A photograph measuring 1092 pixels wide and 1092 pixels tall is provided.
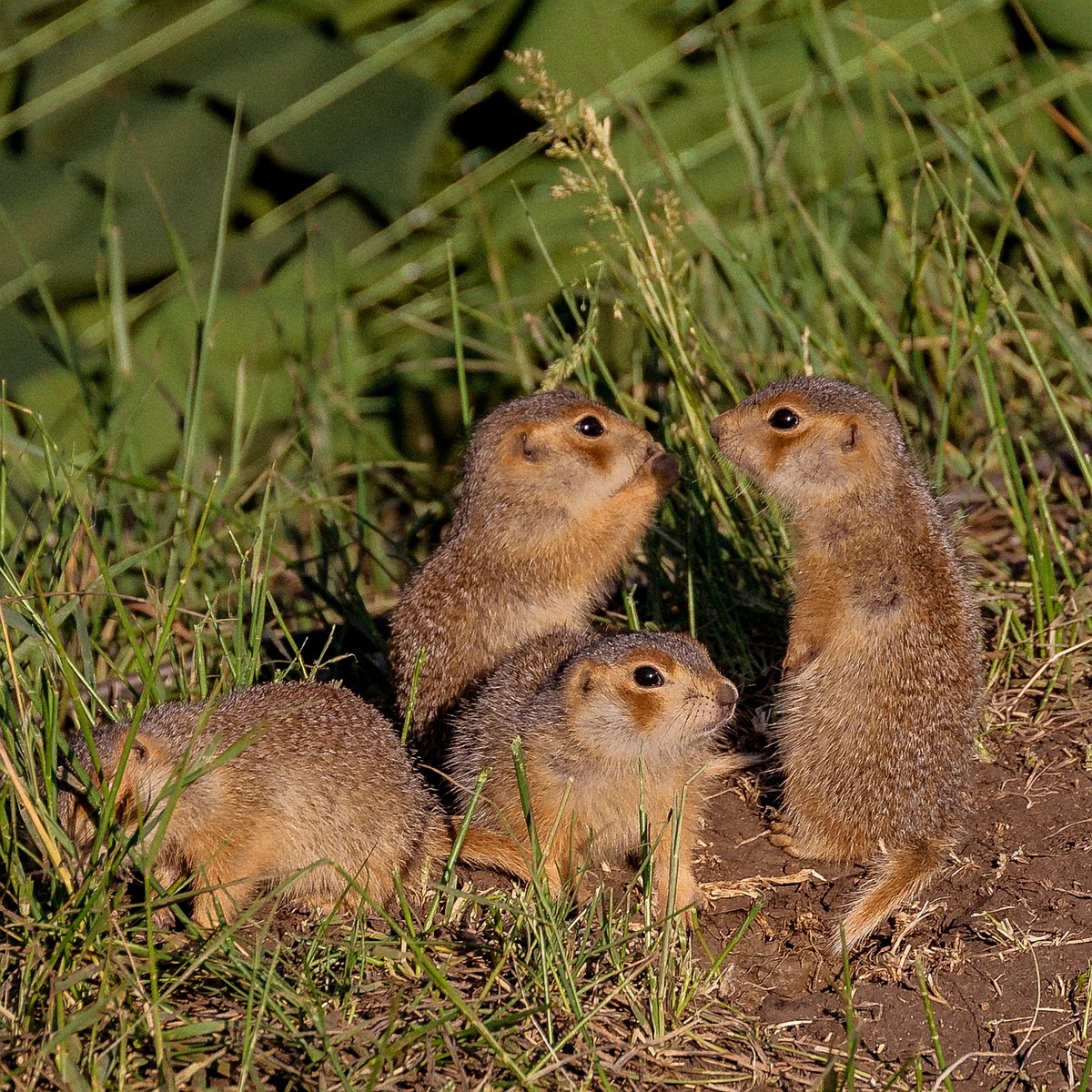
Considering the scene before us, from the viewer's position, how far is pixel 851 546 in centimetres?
481

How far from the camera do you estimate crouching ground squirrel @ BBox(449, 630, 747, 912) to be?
440 cm

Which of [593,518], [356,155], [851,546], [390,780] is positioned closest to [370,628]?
[593,518]

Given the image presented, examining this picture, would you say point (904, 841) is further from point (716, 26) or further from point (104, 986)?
point (716, 26)

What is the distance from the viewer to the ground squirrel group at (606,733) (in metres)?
4.27

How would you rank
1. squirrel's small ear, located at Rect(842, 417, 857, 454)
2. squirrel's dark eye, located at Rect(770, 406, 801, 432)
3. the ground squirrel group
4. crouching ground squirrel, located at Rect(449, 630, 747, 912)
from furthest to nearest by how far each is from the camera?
squirrel's dark eye, located at Rect(770, 406, 801, 432)
squirrel's small ear, located at Rect(842, 417, 857, 454)
crouching ground squirrel, located at Rect(449, 630, 747, 912)
the ground squirrel group

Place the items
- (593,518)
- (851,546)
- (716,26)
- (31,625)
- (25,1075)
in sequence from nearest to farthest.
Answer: (25,1075) < (31,625) < (851,546) < (593,518) < (716,26)

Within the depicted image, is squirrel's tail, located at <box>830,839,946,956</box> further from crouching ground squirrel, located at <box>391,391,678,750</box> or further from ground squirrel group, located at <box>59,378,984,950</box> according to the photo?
crouching ground squirrel, located at <box>391,391,678,750</box>

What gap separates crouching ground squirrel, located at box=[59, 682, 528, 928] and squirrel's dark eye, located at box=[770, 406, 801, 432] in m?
1.61

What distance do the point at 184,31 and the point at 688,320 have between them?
3981 millimetres

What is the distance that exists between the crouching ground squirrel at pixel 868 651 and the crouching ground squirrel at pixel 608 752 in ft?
1.25

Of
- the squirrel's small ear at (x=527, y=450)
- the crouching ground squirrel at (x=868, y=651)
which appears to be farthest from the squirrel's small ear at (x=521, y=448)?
the crouching ground squirrel at (x=868, y=651)

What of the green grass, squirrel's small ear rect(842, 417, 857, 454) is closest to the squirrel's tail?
the green grass

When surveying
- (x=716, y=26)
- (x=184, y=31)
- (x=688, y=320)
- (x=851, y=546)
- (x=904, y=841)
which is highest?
(x=184, y=31)

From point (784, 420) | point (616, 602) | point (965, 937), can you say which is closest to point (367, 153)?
point (616, 602)
